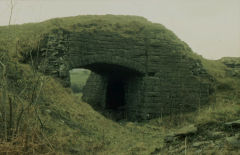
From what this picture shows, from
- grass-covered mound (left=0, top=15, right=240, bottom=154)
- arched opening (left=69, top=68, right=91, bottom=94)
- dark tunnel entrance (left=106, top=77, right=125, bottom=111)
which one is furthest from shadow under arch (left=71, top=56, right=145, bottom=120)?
arched opening (left=69, top=68, right=91, bottom=94)

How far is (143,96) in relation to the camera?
10.1 m

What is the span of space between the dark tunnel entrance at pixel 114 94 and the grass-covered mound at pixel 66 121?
126 inches

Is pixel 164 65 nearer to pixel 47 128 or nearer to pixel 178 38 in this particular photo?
pixel 178 38

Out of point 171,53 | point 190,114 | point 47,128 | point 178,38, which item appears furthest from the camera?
point 178,38

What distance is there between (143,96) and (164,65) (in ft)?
4.78

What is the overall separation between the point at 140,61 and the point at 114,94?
137 inches

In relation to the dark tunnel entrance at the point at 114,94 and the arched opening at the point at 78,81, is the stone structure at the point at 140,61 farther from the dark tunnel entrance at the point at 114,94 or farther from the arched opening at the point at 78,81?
the arched opening at the point at 78,81

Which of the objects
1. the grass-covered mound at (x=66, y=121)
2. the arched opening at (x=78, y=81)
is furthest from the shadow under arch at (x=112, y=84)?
the arched opening at (x=78, y=81)

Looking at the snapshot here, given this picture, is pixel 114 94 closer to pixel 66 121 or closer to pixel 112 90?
pixel 112 90

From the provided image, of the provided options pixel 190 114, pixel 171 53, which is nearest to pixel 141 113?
pixel 190 114

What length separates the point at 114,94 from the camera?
43.6ft

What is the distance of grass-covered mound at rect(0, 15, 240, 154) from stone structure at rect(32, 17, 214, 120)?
0.43 metres

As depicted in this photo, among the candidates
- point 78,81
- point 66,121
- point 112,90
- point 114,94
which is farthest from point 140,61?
point 78,81

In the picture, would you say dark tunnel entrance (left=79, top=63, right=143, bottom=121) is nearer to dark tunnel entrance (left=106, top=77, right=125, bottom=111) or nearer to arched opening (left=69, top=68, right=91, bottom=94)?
dark tunnel entrance (left=106, top=77, right=125, bottom=111)
